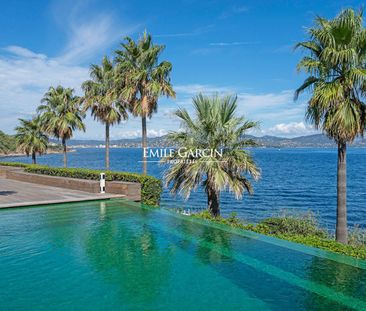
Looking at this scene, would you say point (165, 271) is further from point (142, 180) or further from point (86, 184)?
point (86, 184)

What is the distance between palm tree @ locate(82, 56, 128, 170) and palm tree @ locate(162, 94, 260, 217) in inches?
421

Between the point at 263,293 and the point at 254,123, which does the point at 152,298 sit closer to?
the point at 263,293

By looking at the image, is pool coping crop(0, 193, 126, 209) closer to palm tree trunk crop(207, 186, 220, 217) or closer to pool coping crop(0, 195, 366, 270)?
pool coping crop(0, 195, 366, 270)

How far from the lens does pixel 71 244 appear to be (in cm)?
872

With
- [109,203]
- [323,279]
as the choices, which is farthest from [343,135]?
[109,203]

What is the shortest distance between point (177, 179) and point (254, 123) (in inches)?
149

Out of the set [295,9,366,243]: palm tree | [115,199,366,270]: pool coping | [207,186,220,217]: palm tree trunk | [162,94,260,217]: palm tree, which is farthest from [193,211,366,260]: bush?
[295,9,366,243]: palm tree

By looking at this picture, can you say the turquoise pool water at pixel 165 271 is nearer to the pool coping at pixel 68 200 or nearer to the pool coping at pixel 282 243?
the pool coping at pixel 282 243

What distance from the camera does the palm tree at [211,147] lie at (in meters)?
13.1

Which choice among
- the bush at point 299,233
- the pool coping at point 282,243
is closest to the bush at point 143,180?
the pool coping at point 282,243

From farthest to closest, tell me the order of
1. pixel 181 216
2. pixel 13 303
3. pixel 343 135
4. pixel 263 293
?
pixel 181 216, pixel 343 135, pixel 263 293, pixel 13 303

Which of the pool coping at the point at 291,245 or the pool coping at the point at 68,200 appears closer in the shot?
the pool coping at the point at 291,245

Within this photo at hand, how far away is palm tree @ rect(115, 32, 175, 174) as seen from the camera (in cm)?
1848

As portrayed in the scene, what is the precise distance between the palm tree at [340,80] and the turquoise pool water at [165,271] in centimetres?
444
